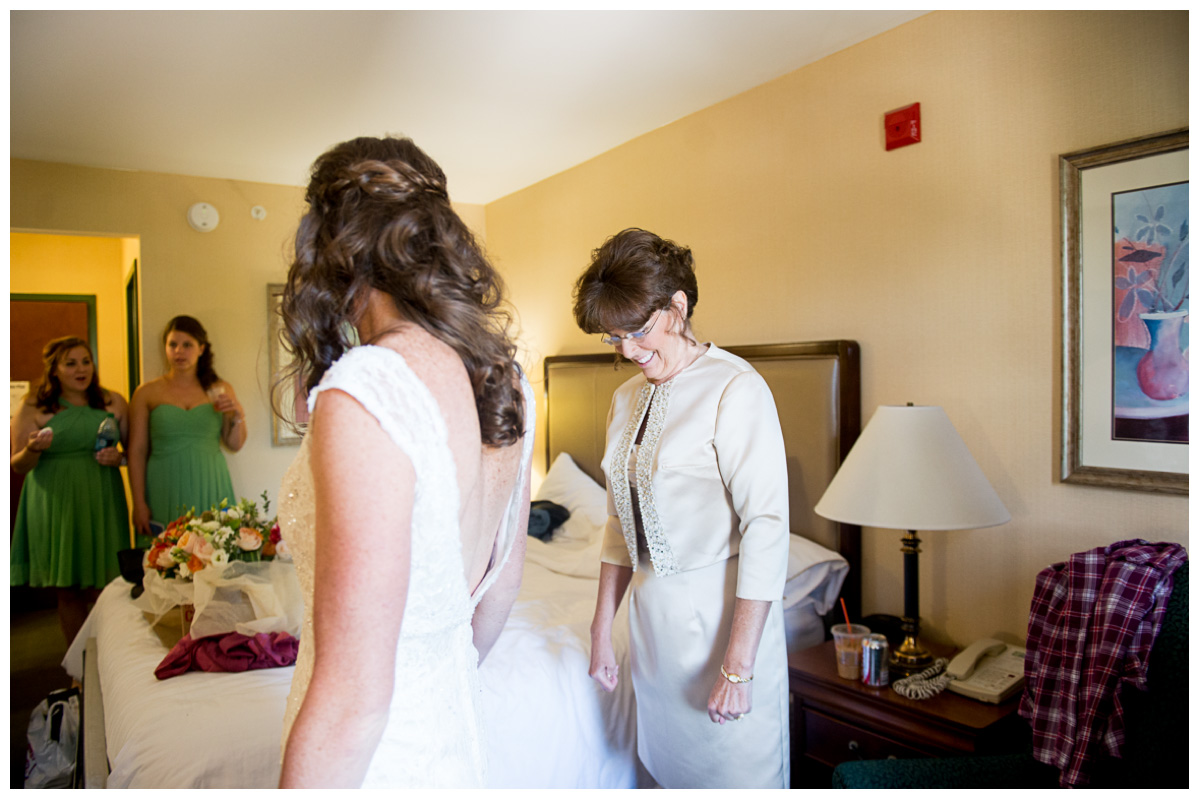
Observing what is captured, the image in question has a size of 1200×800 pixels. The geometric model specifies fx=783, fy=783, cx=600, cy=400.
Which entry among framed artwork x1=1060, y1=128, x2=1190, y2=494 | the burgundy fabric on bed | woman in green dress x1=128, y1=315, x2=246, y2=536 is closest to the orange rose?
the burgundy fabric on bed

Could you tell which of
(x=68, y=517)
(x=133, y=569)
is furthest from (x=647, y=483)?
(x=68, y=517)

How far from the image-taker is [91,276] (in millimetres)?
5805

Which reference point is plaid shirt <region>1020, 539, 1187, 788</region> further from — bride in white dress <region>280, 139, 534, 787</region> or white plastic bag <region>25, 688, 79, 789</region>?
white plastic bag <region>25, 688, 79, 789</region>

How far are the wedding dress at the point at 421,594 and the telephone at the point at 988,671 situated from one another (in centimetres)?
133

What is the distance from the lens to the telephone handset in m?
1.89

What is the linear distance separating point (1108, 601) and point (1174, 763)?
281 millimetres

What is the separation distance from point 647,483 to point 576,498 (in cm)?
194

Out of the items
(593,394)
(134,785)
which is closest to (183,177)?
(593,394)

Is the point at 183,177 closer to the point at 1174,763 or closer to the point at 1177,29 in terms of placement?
the point at 1177,29

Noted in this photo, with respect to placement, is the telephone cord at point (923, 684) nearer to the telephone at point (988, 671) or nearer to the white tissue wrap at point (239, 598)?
the telephone at point (988, 671)

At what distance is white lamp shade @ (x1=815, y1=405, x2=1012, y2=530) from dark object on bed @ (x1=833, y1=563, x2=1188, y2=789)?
483 mm

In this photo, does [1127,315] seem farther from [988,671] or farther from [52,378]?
[52,378]

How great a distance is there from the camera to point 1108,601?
148 cm

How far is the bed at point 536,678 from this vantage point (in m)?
1.64
